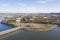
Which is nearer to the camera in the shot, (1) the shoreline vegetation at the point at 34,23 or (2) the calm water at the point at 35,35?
(2) the calm water at the point at 35,35

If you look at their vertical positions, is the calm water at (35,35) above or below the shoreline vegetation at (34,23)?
below

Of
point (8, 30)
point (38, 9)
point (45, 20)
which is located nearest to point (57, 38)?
point (45, 20)

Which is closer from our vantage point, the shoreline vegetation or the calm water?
the calm water

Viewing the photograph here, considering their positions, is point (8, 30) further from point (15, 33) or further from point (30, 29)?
point (30, 29)

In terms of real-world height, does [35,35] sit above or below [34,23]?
below

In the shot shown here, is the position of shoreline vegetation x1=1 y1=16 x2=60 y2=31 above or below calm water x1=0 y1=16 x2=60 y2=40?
above

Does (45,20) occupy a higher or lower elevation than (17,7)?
lower

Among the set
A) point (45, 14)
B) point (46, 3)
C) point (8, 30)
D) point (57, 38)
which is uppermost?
point (46, 3)
